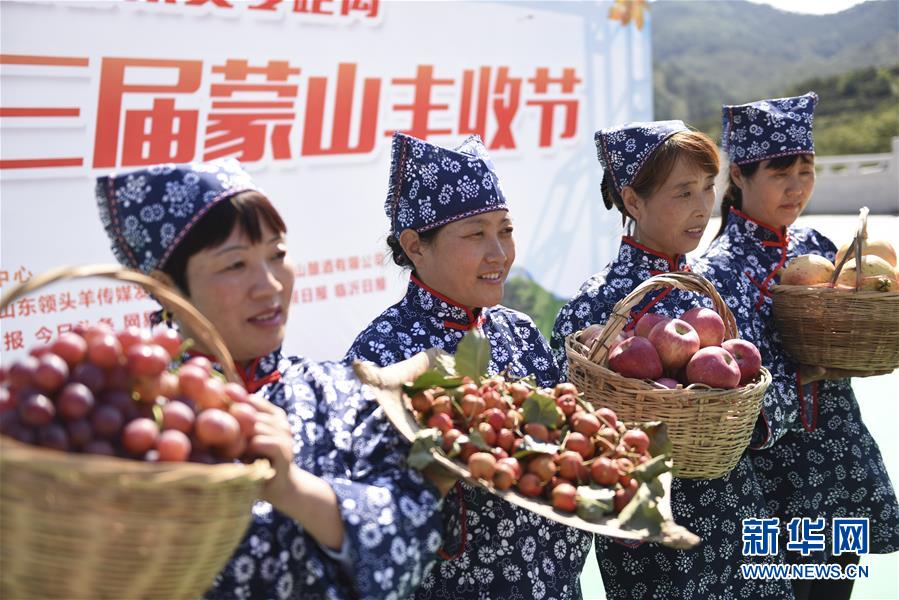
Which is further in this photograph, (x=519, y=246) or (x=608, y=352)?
(x=519, y=246)

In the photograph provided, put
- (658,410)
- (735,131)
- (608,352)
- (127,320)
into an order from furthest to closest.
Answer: (127,320) → (735,131) → (608,352) → (658,410)

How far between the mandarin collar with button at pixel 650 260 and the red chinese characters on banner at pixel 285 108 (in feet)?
6.54

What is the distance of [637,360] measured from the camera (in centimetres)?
208

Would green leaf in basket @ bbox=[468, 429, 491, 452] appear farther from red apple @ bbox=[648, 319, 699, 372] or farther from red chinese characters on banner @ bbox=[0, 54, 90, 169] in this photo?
red chinese characters on banner @ bbox=[0, 54, 90, 169]

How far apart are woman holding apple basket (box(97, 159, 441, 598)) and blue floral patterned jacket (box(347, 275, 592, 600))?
1.05 ft

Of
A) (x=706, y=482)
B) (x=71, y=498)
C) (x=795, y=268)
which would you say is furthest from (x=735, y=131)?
(x=71, y=498)

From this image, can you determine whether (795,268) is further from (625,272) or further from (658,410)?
(658,410)

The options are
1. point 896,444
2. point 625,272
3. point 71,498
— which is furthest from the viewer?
point 896,444

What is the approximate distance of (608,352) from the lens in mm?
2141

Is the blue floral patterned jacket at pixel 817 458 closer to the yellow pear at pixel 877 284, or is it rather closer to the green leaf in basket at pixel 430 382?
the yellow pear at pixel 877 284

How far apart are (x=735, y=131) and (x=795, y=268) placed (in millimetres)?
674

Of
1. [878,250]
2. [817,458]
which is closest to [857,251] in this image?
[878,250]

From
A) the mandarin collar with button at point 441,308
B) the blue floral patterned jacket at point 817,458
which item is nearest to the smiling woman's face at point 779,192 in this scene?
the blue floral patterned jacket at point 817,458

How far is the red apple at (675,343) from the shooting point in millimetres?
2127
